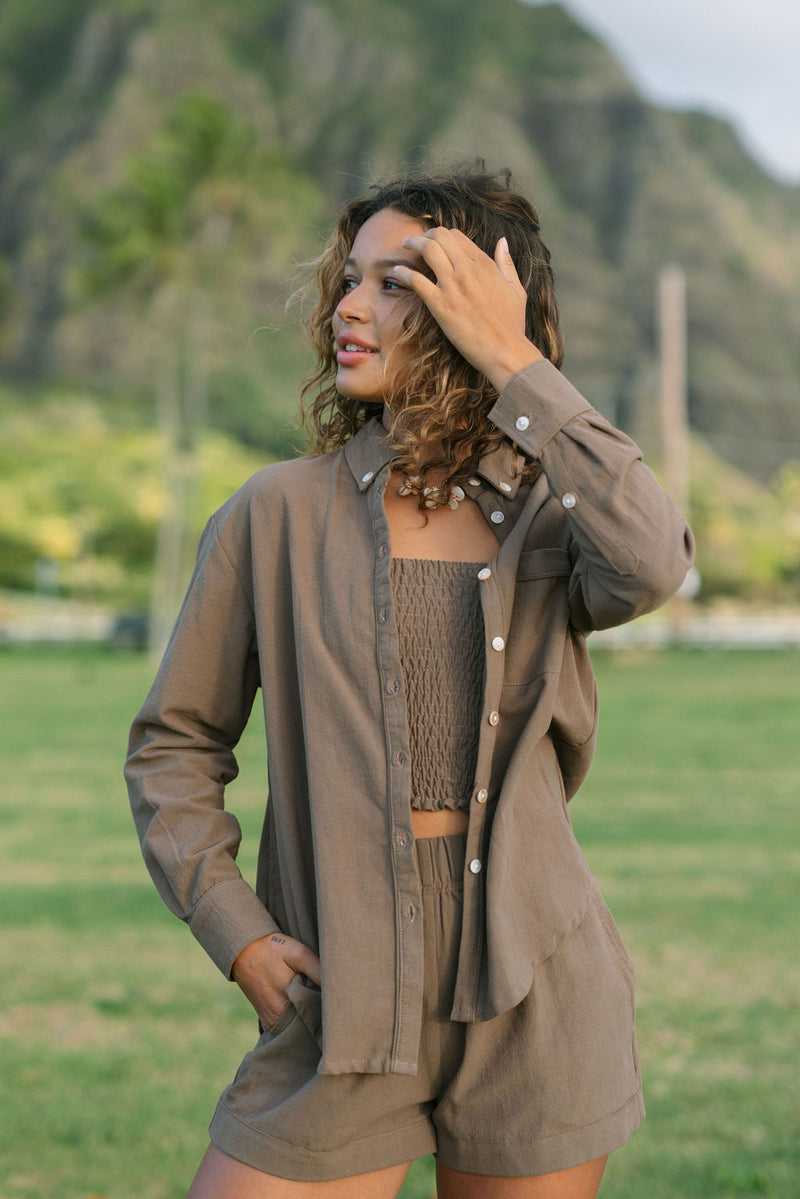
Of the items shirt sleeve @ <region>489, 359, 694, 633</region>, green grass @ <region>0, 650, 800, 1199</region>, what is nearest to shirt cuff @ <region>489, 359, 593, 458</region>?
shirt sleeve @ <region>489, 359, 694, 633</region>

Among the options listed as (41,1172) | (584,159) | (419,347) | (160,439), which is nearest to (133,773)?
(419,347)

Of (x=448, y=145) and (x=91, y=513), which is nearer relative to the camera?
(x=91, y=513)

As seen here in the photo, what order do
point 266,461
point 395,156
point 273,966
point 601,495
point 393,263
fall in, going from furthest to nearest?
point 395,156
point 266,461
point 393,263
point 273,966
point 601,495

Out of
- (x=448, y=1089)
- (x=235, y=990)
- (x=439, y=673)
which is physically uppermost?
(x=439, y=673)

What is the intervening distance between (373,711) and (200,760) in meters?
0.31

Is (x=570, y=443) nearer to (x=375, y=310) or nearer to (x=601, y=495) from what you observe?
(x=601, y=495)

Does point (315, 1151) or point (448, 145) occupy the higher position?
point (448, 145)

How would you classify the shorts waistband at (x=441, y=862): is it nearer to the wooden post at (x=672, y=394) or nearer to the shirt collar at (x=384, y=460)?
the shirt collar at (x=384, y=460)

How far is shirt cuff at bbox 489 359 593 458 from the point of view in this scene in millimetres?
1767

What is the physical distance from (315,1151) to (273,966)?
0.77 ft

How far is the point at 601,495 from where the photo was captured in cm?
173

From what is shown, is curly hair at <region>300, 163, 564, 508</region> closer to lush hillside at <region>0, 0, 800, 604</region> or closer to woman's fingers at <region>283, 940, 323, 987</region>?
woman's fingers at <region>283, 940, 323, 987</region>

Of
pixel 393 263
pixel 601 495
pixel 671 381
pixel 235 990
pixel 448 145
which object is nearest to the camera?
pixel 601 495

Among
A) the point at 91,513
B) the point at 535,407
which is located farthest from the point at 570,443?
the point at 91,513
